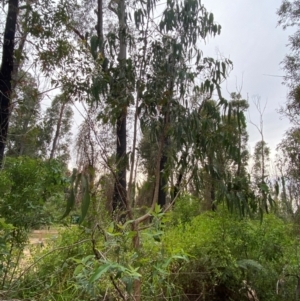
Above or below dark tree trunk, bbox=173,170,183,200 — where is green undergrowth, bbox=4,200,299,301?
below

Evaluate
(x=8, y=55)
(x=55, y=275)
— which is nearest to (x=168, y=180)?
(x=55, y=275)

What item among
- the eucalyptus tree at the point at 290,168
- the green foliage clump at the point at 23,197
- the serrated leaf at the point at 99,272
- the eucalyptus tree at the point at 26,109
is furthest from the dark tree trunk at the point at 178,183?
the eucalyptus tree at the point at 26,109

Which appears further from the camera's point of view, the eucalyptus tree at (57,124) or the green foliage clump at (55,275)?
the eucalyptus tree at (57,124)

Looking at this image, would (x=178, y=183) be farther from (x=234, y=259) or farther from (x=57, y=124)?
(x=57, y=124)

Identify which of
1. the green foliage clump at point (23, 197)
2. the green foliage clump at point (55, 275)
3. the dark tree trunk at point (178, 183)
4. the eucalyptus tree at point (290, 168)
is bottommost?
the green foliage clump at point (55, 275)

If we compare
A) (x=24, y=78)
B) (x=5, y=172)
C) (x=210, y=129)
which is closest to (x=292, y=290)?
(x=210, y=129)

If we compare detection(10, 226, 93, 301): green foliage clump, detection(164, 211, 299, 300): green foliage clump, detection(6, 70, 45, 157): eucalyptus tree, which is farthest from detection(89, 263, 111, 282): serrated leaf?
detection(6, 70, 45, 157): eucalyptus tree

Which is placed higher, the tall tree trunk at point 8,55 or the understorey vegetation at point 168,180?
the tall tree trunk at point 8,55

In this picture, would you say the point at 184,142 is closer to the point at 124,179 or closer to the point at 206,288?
the point at 124,179

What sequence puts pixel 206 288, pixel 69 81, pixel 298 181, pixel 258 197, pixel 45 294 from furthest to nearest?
pixel 298 181 < pixel 69 81 < pixel 206 288 < pixel 258 197 < pixel 45 294

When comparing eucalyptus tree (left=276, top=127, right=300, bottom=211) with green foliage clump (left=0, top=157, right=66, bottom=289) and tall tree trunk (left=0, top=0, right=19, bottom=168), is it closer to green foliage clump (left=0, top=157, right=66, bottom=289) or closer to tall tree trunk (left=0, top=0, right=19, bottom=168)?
green foliage clump (left=0, top=157, right=66, bottom=289)

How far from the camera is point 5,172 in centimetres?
226

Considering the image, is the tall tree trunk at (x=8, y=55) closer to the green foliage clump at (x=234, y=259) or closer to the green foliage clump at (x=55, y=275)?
the green foliage clump at (x=55, y=275)

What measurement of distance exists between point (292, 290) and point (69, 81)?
2849 millimetres
